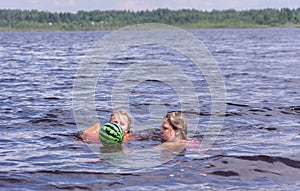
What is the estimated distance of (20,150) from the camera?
38.5 feet

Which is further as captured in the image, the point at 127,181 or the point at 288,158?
the point at 288,158

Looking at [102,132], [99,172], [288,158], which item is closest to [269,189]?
[288,158]

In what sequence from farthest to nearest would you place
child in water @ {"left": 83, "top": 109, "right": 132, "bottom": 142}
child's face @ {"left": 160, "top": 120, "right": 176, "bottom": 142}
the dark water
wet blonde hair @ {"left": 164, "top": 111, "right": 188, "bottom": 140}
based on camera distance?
child in water @ {"left": 83, "top": 109, "right": 132, "bottom": 142}
child's face @ {"left": 160, "top": 120, "right": 176, "bottom": 142}
wet blonde hair @ {"left": 164, "top": 111, "right": 188, "bottom": 140}
the dark water

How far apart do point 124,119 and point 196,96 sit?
880cm

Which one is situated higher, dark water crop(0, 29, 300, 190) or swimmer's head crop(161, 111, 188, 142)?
swimmer's head crop(161, 111, 188, 142)

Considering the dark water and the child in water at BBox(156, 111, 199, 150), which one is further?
the child in water at BBox(156, 111, 199, 150)

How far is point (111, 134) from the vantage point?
11.4m

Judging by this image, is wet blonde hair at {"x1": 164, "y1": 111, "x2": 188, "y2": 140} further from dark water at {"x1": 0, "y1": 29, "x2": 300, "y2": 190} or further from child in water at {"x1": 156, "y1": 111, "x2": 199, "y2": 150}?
dark water at {"x1": 0, "y1": 29, "x2": 300, "y2": 190}

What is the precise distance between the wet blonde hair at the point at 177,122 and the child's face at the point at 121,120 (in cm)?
101

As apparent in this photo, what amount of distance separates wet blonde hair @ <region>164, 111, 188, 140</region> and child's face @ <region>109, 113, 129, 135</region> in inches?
39.9

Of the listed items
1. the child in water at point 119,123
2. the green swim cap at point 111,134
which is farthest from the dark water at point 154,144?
the green swim cap at point 111,134

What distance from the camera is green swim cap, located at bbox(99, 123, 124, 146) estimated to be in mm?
11375

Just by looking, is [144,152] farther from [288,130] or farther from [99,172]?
[288,130]

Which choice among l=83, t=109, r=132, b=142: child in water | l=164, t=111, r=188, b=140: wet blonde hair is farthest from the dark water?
l=164, t=111, r=188, b=140: wet blonde hair
